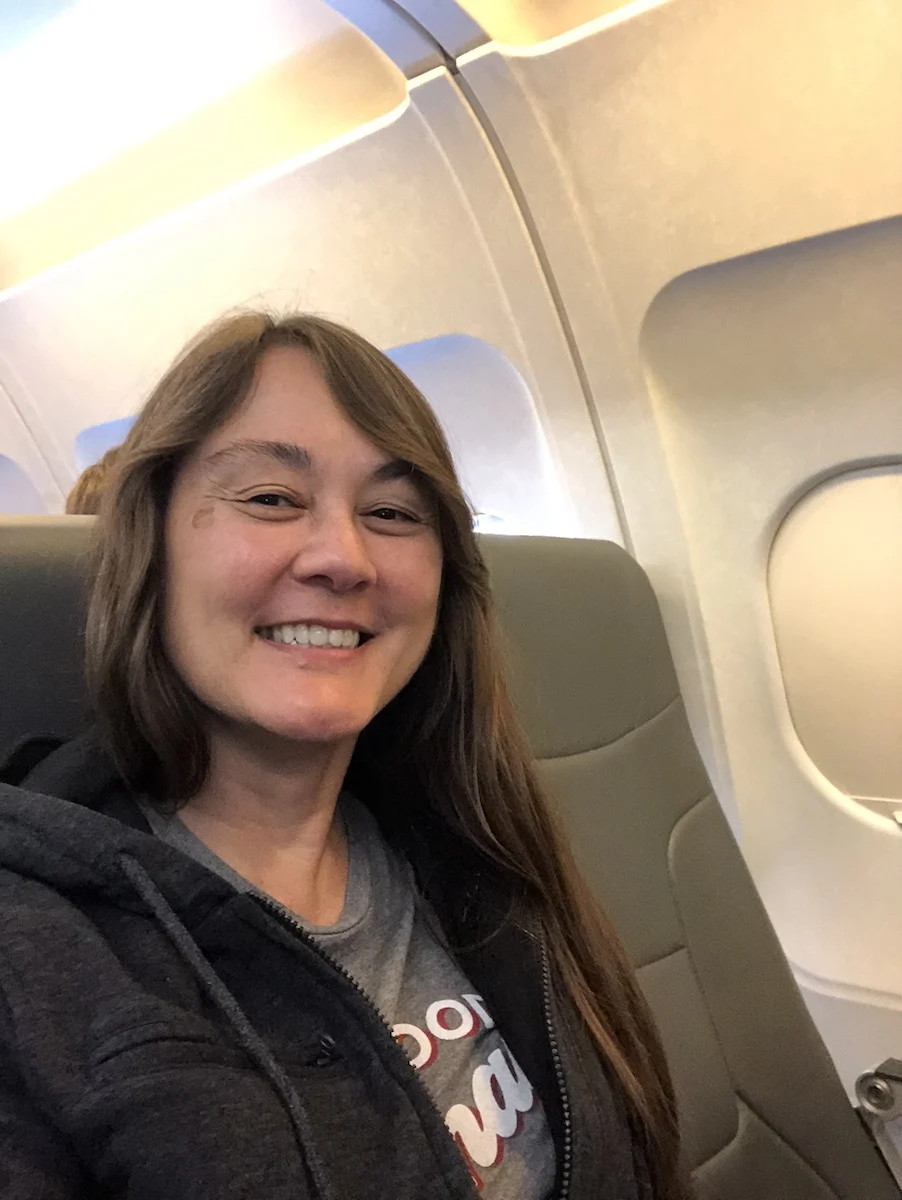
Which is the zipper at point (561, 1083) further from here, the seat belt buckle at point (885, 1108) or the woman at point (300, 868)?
the seat belt buckle at point (885, 1108)

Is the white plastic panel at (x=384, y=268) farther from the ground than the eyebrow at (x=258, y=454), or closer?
farther from the ground

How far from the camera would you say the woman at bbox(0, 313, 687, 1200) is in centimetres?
60

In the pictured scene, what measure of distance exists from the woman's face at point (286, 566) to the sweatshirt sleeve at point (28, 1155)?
33 centimetres

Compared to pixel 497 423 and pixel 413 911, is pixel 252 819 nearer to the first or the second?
pixel 413 911

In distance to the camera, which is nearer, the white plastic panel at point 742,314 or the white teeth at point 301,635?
Answer: the white teeth at point 301,635

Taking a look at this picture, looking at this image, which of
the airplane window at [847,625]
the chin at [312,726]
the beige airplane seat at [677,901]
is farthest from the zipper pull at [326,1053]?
the airplane window at [847,625]

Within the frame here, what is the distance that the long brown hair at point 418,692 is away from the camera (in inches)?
32.8

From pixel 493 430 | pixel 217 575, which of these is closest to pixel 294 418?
pixel 217 575

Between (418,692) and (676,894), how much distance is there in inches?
24.3

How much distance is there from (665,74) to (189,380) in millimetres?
870

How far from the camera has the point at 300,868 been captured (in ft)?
2.99

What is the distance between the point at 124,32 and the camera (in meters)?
1.42

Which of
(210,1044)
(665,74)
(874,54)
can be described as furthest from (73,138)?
(210,1044)

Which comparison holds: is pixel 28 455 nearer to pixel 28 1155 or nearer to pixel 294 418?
pixel 294 418
